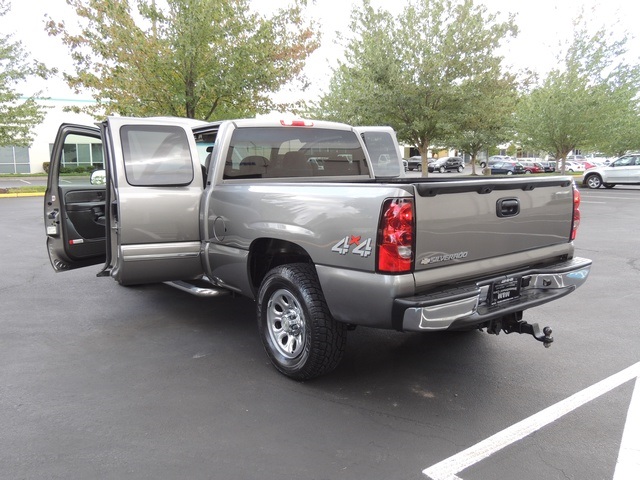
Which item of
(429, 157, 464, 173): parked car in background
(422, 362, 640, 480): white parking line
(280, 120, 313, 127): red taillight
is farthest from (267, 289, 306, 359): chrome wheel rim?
(429, 157, 464, 173): parked car in background

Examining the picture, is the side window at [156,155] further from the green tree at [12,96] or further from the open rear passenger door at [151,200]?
the green tree at [12,96]

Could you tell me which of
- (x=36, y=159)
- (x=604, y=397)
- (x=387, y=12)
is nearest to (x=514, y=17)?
(x=387, y=12)

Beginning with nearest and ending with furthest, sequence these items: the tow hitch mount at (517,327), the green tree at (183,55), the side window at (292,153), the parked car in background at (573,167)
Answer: the tow hitch mount at (517,327) → the side window at (292,153) → the green tree at (183,55) → the parked car in background at (573,167)

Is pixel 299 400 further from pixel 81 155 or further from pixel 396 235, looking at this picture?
pixel 81 155

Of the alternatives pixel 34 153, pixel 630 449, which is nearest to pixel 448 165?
pixel 34 153

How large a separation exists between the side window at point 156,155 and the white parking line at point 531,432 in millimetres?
3221

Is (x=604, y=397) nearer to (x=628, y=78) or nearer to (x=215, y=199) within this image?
(x=215, y=199)

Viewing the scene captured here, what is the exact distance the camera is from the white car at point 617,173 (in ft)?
78.1

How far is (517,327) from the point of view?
3.75 metres

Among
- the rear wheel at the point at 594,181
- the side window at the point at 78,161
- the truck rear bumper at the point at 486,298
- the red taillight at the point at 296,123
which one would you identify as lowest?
the truck rear bumper at the point at 486,298

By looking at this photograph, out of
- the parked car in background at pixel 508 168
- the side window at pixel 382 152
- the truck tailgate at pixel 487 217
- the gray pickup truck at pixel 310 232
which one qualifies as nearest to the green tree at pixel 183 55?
the side window at pixel 382 152

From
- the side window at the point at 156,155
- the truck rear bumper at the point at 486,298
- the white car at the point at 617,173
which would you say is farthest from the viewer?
the white car at the point at 617,173

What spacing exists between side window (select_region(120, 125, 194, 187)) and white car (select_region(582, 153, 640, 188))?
81.9 ft

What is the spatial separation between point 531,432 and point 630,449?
52cm
